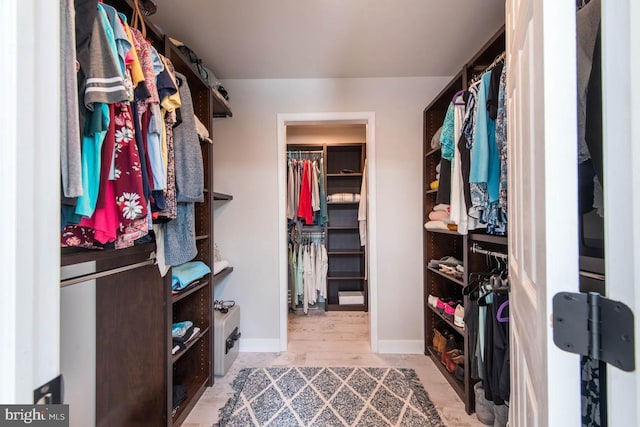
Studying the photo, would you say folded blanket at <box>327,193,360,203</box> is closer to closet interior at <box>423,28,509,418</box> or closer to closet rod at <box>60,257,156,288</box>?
closet interior at <box>423,28,509,418</box>

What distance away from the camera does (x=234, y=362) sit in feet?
7.03

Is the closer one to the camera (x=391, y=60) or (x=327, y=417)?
(x=327, y=417)

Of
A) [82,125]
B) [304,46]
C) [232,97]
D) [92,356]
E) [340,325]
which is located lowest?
[340,325]

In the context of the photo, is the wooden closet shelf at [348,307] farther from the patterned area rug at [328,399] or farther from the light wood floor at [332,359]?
the patterned area rug at [328,399]

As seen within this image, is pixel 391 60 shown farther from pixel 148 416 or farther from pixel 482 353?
pixel 148 416

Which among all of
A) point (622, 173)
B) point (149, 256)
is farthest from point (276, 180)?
point (622, 173)

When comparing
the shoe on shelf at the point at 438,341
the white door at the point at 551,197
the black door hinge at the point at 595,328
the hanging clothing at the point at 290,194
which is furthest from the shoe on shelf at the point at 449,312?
the hanging clothing at the point at 290,194

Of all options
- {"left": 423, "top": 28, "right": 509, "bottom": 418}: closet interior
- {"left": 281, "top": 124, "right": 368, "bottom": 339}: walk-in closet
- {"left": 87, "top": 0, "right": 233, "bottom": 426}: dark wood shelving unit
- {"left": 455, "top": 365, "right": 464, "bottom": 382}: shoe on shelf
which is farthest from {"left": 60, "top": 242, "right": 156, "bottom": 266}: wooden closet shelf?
{"left": 455, "top": 365, "right": 464, "bottom": 382}: shoe on shelf

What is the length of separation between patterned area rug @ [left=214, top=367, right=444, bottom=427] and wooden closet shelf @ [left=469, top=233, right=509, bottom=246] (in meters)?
1.07

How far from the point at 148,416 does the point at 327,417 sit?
942 millimetres

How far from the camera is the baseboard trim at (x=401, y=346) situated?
228 centimetres

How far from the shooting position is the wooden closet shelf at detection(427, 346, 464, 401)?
5.59 ft

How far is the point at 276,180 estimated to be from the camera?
234 cm

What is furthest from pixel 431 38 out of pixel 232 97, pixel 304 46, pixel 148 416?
pixel 148 416
